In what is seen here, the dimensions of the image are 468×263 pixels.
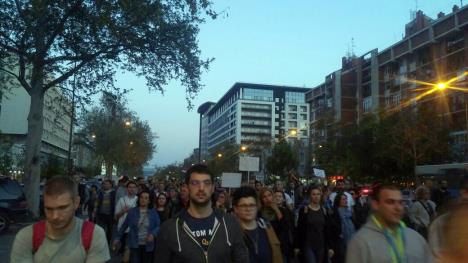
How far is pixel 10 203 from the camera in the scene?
1764 centimetres

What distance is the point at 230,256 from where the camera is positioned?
3.98 m

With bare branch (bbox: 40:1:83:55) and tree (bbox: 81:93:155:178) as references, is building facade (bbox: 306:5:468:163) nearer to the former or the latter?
tree (bbox: 81:93:155:178)

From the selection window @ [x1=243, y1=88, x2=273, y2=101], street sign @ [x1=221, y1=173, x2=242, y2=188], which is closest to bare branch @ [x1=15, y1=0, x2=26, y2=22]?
street sign @ [x1=221, y1=173, x2=242, y2=188]

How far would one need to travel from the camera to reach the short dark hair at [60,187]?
134 inches

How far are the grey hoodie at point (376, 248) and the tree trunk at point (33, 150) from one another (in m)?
19.8

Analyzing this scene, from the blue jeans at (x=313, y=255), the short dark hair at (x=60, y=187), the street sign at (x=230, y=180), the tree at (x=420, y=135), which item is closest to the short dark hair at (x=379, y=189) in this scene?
the short dark hair at (x=60, y=187)

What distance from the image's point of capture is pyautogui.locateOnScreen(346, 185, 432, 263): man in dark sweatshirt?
3.84 m

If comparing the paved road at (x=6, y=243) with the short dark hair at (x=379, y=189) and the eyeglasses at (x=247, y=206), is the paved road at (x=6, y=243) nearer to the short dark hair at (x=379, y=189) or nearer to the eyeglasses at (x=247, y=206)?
the eyeglasses at (x=247, y=206)

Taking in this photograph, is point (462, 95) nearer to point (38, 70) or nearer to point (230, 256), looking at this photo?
point (38, 70)

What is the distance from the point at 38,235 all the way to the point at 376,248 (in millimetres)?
2422

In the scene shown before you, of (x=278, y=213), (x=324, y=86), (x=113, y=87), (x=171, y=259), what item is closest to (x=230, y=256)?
(x=171, y=259)

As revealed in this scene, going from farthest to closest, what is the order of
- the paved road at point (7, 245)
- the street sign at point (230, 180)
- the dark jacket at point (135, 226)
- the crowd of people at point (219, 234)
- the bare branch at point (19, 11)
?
the bare branch at point (19, 11) < the street sign at point (230, 180) < the paved road at point (7, 245) < the dark jacket at point (135, 226) < the crowd of people at point (219, 234)

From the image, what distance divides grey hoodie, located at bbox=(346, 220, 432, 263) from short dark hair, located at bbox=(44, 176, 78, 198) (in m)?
2.11

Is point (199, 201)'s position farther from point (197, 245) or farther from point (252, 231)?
point (252, 231)
